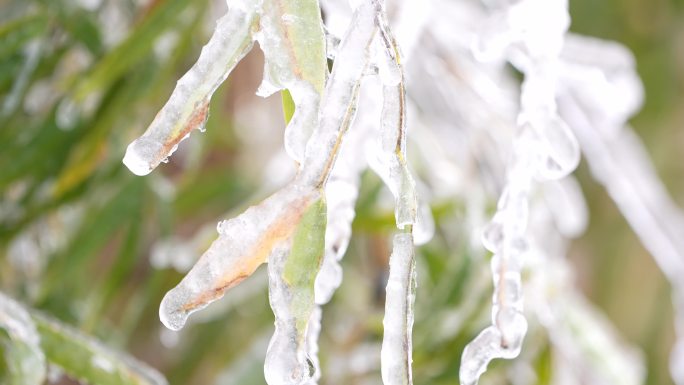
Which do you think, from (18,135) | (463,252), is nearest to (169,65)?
(18,135)

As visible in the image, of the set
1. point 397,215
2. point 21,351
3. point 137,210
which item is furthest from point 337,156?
point 137,210

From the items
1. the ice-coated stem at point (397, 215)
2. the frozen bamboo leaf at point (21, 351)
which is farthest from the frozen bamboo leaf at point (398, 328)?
the frozen bamboo leaf at point (21, 351)

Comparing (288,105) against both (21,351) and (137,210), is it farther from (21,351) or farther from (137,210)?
(137,210)

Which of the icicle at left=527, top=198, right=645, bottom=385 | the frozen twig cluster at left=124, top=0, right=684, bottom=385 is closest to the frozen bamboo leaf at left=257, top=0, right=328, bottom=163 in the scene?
the frozen twig cluster at left=124, top=0, right=684, bottom=385

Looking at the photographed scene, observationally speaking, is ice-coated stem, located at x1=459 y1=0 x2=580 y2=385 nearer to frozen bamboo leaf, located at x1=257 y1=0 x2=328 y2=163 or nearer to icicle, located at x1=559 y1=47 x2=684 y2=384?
frozen bamboo leaf, located at x1=257 y1=0 x2=328 y2=163

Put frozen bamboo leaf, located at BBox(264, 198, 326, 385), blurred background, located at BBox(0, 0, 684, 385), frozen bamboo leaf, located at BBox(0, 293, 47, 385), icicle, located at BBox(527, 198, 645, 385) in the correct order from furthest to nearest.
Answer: icicle, located at BBox(527, 198, 645, 385) → blurred background, located at BBox(0, 0, 684, 385) → frozen bamboo leaf, located at BBox(0, 293, 47, 385) → frozen bamboo leaf, located at BBox(264, 198, 326, 385)
